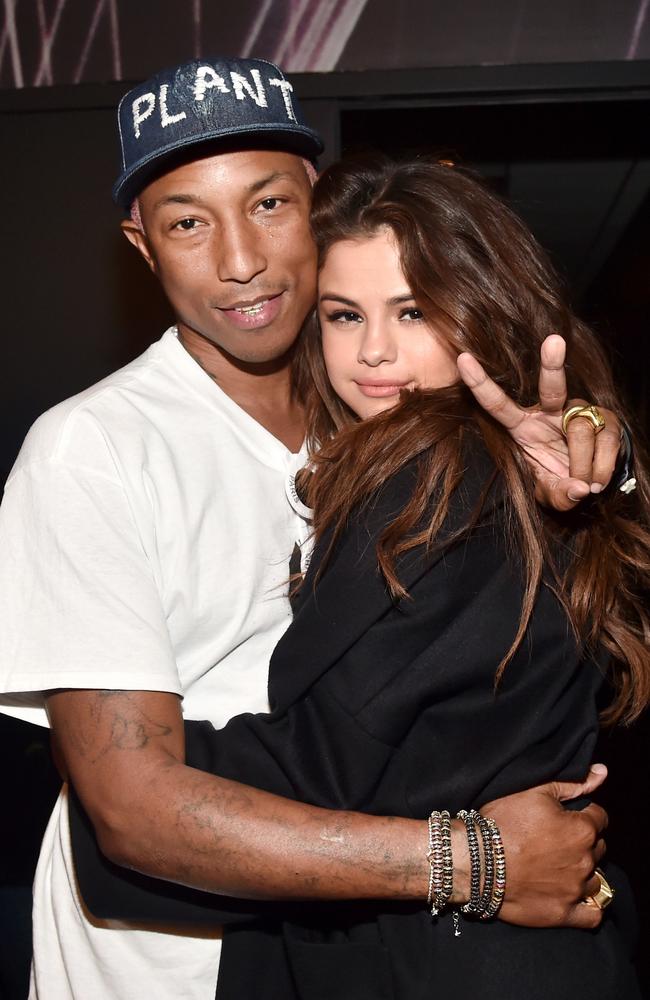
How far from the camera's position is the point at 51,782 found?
3.21 m

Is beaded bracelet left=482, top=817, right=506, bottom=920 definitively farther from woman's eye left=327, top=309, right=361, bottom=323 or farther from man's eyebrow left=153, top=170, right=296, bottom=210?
man's eyebrow left=153, top=170, right=296, bottom=210

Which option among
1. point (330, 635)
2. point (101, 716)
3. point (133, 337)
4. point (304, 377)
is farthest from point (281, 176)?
point (133, 337)

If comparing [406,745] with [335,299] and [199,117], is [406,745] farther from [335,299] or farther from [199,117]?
[199,117]

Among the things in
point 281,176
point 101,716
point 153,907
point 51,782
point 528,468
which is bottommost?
point 51,782

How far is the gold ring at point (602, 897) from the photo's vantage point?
60.8 inches

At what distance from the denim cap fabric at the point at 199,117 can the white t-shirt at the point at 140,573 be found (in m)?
0.33

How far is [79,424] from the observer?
1.61 metres

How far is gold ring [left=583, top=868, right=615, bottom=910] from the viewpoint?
5.07 feet

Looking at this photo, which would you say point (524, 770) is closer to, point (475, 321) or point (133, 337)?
point (475, 321)

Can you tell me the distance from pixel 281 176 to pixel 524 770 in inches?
44.8

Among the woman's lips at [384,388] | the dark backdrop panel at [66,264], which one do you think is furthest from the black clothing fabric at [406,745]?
the dark backdrop panel at [66,264]

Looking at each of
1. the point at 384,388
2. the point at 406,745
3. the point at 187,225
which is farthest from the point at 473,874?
the point at 187,225

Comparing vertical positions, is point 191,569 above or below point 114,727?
above

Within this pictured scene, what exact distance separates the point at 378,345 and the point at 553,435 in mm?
374
